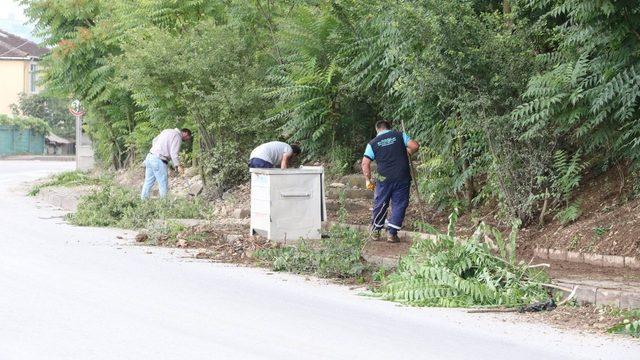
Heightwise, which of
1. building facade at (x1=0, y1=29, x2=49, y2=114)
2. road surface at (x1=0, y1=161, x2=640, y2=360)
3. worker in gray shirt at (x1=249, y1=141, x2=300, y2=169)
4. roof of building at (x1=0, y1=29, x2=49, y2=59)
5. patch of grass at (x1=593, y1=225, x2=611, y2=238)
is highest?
roof of building at (x1=0, y1=29, x2=49, y2=59)

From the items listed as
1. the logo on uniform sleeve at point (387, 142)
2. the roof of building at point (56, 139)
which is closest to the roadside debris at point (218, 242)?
the logo on uniform sleeve at point (387, 142)

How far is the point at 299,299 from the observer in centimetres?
1090

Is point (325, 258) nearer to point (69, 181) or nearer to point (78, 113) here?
point (69, 181)

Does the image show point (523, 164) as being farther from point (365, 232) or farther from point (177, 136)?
point (177, 136)

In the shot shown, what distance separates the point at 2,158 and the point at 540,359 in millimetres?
58329

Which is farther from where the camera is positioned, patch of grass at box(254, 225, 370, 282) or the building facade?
the building facade

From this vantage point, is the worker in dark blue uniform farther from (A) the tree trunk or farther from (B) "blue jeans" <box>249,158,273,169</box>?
(B) "blue jeans" <box>249,158,273,169</box>

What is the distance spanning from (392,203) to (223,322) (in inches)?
274

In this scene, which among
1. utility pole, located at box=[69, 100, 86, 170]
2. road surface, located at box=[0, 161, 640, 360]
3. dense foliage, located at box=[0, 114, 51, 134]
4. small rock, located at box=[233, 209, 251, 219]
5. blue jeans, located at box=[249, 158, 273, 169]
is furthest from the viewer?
dense foliage, located at box=[0, 114, 51, 134]

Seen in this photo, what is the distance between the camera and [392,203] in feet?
52.2

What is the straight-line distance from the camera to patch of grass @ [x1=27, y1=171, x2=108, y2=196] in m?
29.1

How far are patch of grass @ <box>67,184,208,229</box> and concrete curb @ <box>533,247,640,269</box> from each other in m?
7.58

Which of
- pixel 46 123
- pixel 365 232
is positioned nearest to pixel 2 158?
pixel 46 123

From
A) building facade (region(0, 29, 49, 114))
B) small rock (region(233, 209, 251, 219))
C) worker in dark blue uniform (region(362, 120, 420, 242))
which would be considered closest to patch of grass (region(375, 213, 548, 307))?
worker in dark blue uniform (region(362, 120, 420, 242))
